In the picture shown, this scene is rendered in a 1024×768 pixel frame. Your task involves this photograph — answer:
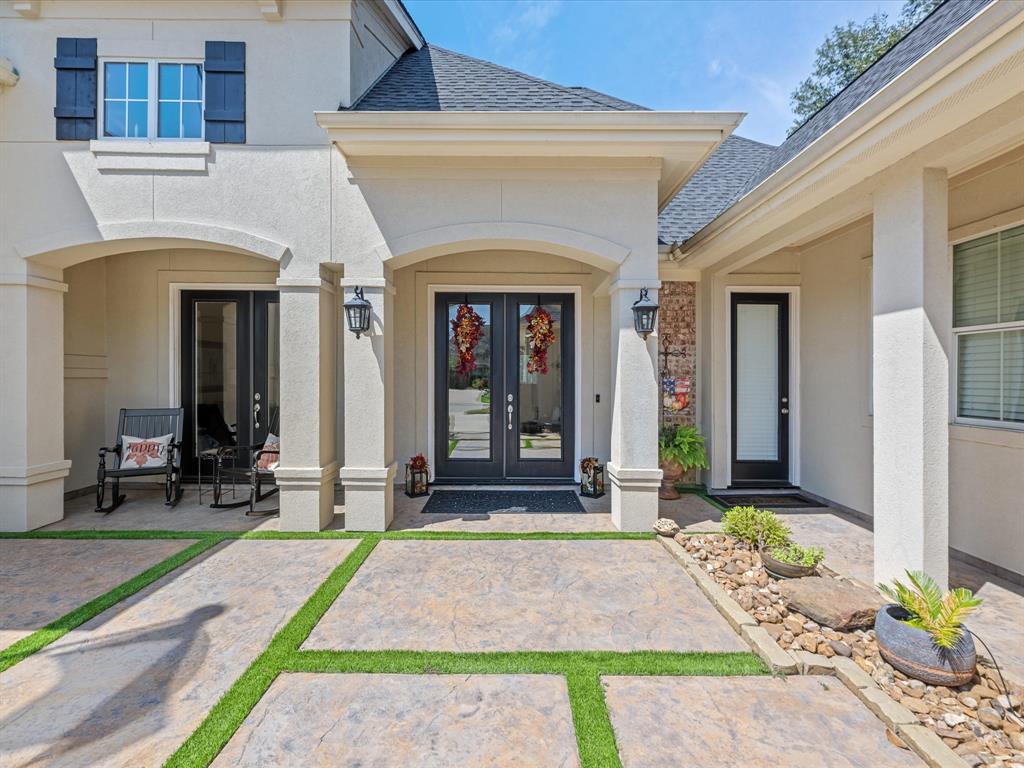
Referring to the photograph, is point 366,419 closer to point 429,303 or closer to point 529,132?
point 429,303

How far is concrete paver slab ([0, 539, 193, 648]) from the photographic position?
10.5ft

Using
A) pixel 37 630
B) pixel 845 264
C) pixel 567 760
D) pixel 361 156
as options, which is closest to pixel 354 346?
pixel 361 156

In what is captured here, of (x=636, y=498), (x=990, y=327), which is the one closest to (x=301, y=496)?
(x=636, y=498)

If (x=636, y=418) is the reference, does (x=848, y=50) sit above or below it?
above

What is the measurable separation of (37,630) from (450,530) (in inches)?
116

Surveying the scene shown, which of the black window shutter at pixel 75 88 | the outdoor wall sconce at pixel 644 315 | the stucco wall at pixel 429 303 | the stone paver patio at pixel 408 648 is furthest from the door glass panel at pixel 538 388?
the black window shutter at pixel 75 88

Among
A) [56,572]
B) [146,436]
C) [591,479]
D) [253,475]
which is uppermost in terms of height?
[146,436]

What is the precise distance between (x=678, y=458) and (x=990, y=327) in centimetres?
Result: 310

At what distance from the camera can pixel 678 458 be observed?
19.6ft

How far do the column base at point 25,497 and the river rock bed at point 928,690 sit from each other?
647 centimetres

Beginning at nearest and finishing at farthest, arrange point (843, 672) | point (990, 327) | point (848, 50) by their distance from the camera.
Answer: point (843, 672) < point (990, 327) < point (848, 50)

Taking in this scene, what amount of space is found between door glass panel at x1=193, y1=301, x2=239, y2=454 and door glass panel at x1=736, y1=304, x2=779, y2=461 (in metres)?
6.91

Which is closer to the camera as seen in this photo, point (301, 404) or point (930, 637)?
point (930, 637)

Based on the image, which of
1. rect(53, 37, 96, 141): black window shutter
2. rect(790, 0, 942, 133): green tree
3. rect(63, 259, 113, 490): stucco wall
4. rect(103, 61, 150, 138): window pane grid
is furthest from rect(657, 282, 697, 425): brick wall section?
rect(790, 0, 942, 133): green tree
